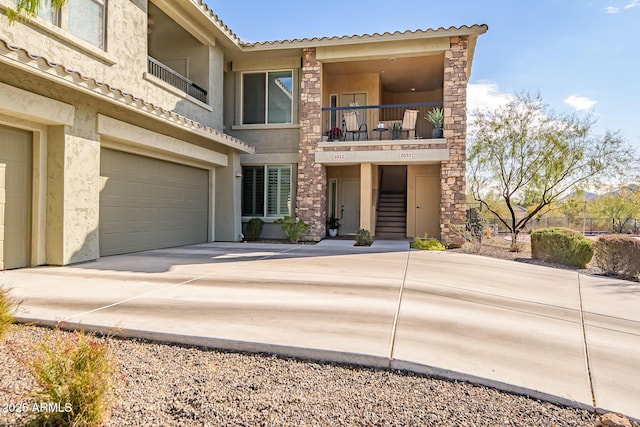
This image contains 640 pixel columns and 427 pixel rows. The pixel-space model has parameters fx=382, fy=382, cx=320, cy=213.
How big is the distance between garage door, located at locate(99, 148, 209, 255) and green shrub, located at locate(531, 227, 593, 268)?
10.3m

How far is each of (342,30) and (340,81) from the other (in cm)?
287

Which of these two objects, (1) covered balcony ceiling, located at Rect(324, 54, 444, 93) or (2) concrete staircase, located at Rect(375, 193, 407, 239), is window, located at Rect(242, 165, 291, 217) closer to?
(2) concrete staircase, located at Rect(375, 193, 407, 239)

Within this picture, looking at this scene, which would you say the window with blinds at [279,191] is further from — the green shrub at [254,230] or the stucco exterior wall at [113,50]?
the stucco exterior wall at [113,50]

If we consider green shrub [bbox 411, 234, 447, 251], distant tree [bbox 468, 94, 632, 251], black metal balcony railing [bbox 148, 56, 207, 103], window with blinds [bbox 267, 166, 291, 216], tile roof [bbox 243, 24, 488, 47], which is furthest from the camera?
window with blinds [bbox 267, 166, 291, 216]

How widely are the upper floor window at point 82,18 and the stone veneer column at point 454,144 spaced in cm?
1030

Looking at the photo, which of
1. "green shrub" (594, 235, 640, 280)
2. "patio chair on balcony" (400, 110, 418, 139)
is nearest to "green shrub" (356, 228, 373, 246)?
"patio chair on balcony" (400, 110, 418, 139)

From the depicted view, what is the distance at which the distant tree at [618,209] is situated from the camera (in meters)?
16.0

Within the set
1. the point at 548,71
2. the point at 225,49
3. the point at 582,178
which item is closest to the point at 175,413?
the point at 225,49

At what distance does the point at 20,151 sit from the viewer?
7066 millimetres

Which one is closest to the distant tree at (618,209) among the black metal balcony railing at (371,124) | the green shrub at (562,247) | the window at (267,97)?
the green shrub at (562,247)

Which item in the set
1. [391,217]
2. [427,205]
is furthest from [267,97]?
[427,205]

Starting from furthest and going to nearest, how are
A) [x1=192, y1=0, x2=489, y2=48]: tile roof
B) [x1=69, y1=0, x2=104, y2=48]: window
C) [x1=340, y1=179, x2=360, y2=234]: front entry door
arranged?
1. [x1=340, y1=179, x2=360, y2=234]: front entry door
2. [x1=192, y1=0, x2=489, y2=48]: tile roof
3. [x1=69, y1=0, x2=104, y2=48]: window

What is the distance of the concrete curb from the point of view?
119 inches

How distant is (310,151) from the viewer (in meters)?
14.0
